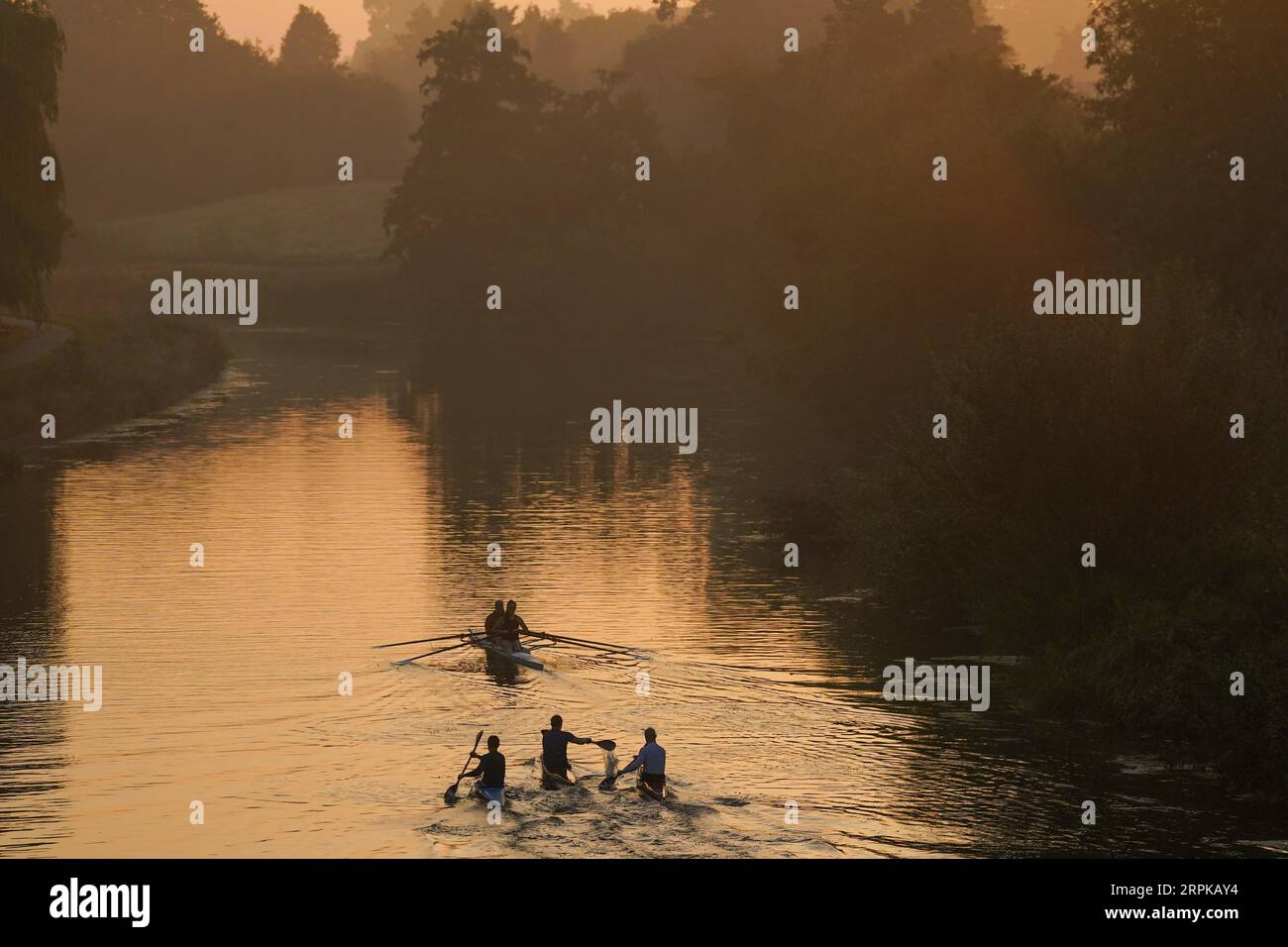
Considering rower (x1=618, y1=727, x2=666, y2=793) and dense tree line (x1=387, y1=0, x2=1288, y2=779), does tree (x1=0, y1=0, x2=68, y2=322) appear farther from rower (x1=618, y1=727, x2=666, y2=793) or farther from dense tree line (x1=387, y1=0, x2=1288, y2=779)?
rower (x1=618, y1=727, x2=666, y2=793)

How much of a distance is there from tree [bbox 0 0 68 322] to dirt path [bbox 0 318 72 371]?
1155cm

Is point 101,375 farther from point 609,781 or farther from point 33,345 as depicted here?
point 609,781

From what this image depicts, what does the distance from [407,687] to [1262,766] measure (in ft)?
62.0

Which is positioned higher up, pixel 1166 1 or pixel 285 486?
pixel 1166 1

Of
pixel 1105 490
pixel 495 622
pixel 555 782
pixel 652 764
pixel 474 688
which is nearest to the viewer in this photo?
pixel 652 764

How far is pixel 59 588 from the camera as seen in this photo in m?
55.1

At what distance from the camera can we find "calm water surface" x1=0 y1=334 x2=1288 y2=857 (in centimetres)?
3356

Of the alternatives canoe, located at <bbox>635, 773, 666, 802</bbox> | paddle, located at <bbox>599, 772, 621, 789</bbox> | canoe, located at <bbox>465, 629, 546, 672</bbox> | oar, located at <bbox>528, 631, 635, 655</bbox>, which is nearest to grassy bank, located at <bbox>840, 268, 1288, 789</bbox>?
oar, located at <bbox>528, 631, 635, 655</bbox>

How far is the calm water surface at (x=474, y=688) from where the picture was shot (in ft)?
110

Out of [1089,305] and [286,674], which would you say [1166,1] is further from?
[286,674]

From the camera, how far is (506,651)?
46.0 metres

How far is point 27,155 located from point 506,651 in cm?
4007

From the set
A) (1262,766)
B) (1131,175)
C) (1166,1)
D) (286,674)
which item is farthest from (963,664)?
(1166,1)

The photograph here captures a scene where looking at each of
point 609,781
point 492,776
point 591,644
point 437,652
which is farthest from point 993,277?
point 492,776
